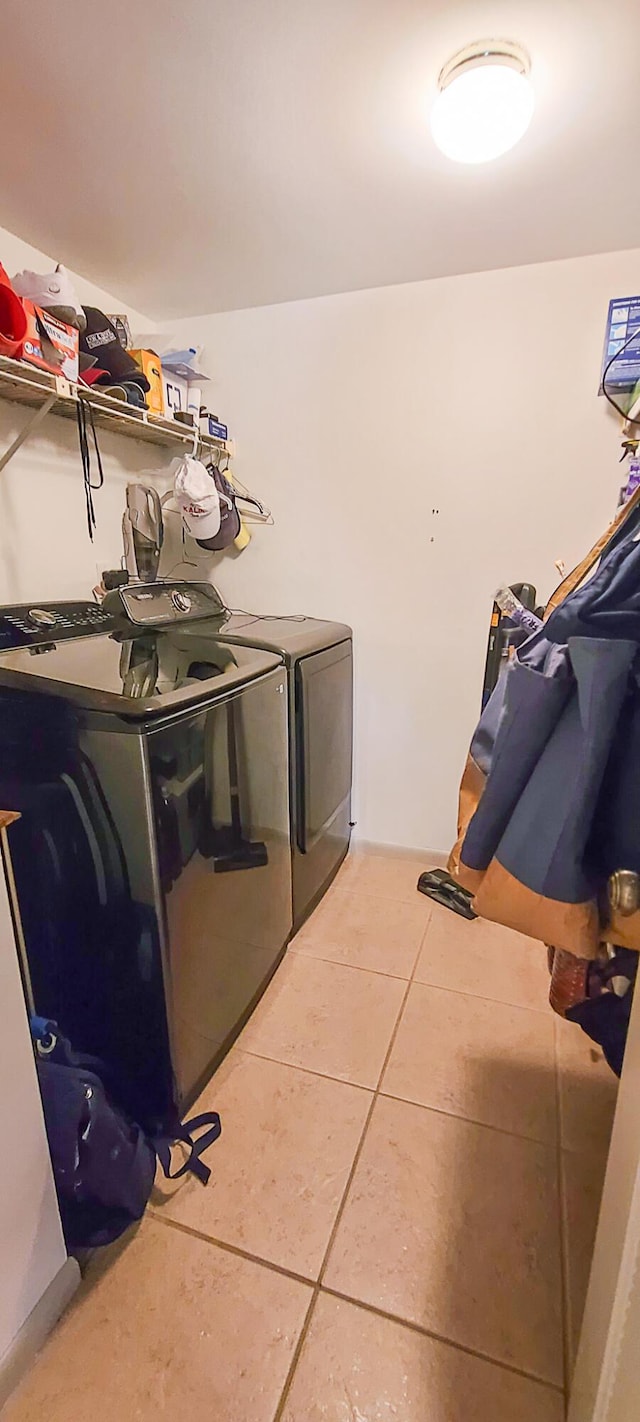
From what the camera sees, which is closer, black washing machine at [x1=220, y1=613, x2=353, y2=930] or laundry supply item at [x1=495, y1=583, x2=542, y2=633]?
laundry supply item at [x1=495, y1=583, x2=542, y2=633]

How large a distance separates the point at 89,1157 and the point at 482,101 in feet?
7.22

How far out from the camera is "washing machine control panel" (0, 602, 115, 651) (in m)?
1.49

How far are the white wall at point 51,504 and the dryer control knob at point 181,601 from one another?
0.35 meters

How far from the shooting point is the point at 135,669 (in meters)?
1.31

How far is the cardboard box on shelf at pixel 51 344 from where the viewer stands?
4.50 ft

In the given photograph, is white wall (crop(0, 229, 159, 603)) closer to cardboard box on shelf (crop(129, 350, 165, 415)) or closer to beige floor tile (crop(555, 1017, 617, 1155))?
cardboard box on shelf (crop(129, 350, 165, 415))

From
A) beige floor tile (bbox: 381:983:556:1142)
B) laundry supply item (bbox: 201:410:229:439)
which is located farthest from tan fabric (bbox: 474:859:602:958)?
laundry supply item (bbox: 201:410:229:439)

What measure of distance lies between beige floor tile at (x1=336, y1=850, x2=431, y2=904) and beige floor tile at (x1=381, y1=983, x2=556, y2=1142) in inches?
19.6

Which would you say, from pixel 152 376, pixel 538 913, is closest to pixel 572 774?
pixel 538 913

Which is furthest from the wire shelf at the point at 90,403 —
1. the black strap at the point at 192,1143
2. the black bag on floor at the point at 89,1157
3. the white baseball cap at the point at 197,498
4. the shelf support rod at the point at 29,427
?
the black strap at the point at 192,1143

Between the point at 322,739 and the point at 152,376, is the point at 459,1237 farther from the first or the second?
the point at 152,376

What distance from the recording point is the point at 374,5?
1029 mm

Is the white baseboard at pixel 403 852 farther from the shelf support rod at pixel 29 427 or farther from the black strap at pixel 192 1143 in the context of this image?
the shelf support rod at pixel 29 427

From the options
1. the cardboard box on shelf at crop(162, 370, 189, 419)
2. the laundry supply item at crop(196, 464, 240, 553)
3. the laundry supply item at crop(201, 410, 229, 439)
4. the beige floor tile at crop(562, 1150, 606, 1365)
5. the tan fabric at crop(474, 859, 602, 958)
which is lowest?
the beige floor tile at crop(562, 1150, 606, 1365)
